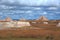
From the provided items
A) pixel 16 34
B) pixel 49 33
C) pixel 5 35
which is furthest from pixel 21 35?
pixel 49 33

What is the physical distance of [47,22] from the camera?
2648mm

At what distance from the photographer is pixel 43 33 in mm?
2047

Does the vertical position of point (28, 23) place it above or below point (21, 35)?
above

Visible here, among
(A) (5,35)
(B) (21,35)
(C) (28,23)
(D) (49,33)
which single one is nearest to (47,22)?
(C) (28,23)

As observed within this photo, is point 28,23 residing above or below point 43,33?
above

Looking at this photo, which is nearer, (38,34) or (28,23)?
(38,34)

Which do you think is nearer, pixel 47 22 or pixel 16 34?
pixel 16 34

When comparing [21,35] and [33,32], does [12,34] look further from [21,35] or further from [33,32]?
[33,32]

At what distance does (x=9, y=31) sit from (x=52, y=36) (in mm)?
655

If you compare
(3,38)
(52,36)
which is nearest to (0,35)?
(3,38)

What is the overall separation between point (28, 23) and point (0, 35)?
2.80ft

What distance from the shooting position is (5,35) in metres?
1.98

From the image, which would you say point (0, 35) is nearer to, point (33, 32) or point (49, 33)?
point (33, 32)

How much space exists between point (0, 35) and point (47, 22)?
3.43 ft
